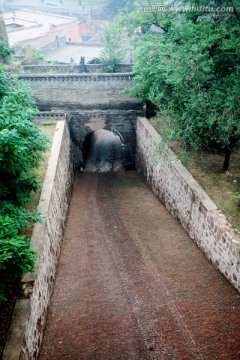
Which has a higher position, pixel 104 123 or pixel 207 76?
pixel 207 76

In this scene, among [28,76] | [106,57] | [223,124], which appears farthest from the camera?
[106,57]

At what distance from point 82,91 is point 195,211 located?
9860 mm

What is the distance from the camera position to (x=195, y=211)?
9.77 metres

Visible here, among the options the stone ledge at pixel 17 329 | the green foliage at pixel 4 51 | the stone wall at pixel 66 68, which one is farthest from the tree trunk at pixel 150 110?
the stone ledge at pixel 17 329

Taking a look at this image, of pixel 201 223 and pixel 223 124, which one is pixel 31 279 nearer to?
pixel 201 223

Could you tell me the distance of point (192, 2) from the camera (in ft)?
35.3

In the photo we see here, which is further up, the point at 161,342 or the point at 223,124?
the point at 223,124

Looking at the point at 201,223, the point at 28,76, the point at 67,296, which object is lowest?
the point at 67,296

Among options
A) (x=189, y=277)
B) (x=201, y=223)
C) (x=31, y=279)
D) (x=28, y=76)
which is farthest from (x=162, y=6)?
(x=31, y=279)

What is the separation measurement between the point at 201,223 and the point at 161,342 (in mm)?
3845

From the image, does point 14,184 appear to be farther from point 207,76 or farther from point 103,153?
point 103,153

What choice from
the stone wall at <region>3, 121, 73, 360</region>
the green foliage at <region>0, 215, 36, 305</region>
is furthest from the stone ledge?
the green foliage at <region>0, 215, 36, 305</region>

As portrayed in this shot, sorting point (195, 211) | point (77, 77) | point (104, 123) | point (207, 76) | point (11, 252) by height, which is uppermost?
point (207, 76)

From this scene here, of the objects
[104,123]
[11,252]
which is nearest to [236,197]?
[11,252]
